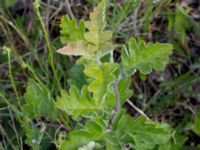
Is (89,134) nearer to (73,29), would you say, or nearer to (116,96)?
(116,96)

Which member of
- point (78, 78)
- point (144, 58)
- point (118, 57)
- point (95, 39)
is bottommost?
point (118, 57)

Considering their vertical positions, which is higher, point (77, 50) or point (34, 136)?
point (77, 50)

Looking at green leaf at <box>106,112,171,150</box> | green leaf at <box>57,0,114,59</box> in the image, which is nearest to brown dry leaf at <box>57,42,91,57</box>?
A: green leaf at <box>57,0,114,59</box>

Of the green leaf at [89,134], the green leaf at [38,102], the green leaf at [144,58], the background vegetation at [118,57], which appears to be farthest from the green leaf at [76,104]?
the background vegetation at [118,57]

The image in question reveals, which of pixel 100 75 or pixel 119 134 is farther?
pixel 119 134

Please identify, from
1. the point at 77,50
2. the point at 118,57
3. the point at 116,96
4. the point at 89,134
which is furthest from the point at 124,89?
the point at 118,57

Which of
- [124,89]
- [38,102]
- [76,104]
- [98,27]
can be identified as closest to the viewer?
[98,27]

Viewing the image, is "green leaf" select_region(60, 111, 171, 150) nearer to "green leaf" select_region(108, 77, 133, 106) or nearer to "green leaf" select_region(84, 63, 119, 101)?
"green leaf" select_region(108, 77, 133, 106)
